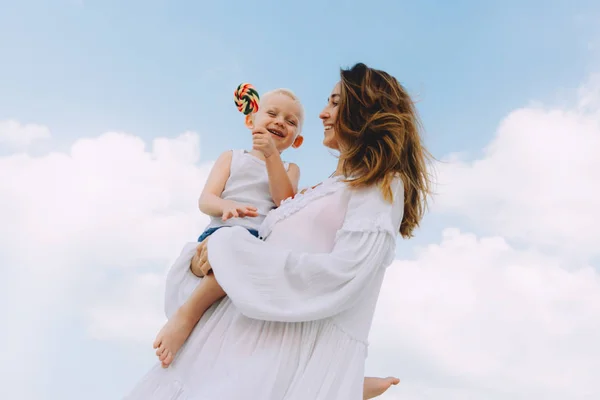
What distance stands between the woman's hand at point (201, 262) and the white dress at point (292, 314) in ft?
0.41

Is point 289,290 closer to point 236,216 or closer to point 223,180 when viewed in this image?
point 236,216

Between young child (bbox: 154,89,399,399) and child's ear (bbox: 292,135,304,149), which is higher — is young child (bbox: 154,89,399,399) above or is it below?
below

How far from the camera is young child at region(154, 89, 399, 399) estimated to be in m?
3.02

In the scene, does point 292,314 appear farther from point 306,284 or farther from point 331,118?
point 331,118

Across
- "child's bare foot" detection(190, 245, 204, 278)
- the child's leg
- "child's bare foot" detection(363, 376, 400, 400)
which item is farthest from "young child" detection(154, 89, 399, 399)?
the child's leg

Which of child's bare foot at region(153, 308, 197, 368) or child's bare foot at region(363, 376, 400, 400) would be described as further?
child's bare foot at region(363, 376, 400, 400)

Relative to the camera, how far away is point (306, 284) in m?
2.45

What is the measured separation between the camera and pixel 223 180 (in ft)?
11.2

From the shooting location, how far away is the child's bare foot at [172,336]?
2670 millimetres

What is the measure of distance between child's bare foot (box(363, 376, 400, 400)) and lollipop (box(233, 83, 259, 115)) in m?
1.55

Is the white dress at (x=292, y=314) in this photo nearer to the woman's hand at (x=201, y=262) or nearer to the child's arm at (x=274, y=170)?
the woman's hand at (x=201, y=262)

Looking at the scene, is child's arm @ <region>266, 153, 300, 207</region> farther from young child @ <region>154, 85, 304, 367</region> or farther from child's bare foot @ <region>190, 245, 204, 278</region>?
child's bare foot @ <region>190, 245, 204, 278</region>

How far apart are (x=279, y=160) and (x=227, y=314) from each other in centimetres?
81

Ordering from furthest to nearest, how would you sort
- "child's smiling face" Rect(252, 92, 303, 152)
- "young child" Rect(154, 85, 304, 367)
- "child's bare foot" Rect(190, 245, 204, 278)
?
"child's smiling face" Rect(252, 92, 303, 152)
"young child" Rect(154, 85, 304, 367)
"child's bare foot" Rect(190, 245, 204, 278)
